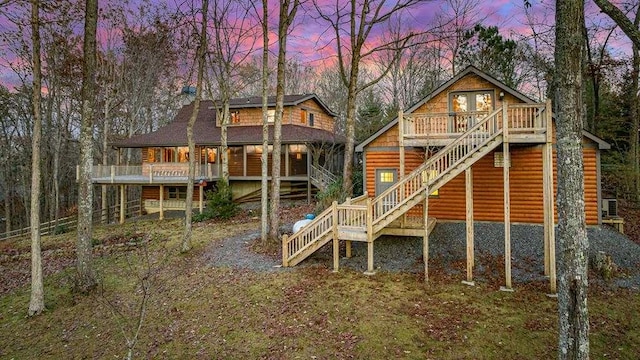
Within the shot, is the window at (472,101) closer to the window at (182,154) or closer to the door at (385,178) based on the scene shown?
the door at (385,178)

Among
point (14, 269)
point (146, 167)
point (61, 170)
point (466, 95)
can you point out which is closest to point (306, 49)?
point (466, 95)

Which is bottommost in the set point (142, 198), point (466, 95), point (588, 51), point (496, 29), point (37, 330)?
point (37, 330)

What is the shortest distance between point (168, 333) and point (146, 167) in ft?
55.4

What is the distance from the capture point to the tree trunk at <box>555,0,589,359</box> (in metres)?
5.47

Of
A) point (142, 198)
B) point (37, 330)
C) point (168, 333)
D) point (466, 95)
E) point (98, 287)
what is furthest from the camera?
point (142, 198)

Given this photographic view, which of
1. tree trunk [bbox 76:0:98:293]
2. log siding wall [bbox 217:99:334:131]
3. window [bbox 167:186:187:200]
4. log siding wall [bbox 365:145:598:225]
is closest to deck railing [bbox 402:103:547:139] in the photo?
log siding wall [bbox 365:145:598:225]

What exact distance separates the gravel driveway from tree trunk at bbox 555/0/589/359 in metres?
4.99

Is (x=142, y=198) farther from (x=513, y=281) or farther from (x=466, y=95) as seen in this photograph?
(x=513, y=281)

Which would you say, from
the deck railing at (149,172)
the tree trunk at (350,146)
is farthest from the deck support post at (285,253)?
the deck railing at (149,172)

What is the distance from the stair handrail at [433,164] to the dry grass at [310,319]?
7.09 feet

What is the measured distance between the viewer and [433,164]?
10531 mm

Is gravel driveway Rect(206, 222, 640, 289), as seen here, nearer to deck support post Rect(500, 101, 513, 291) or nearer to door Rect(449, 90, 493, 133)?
deck support post Rect(500, 101, 513, 291)

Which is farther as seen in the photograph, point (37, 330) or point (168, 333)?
point (37, 330)

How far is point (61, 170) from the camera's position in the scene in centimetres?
3400
